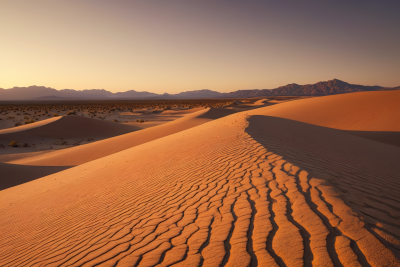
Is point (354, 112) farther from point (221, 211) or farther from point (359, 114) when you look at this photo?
point (221, 211)

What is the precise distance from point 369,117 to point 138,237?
1904cm

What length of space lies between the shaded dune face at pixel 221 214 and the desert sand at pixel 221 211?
17 mm

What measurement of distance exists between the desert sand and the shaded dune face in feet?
0.06

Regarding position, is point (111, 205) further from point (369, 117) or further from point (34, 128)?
point (34, 128)

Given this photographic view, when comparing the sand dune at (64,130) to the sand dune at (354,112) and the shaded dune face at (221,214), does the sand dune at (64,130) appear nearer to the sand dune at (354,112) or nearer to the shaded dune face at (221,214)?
the shaded dune face at (221,214)

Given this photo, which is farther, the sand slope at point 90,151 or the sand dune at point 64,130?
the sand dune at point 64,130

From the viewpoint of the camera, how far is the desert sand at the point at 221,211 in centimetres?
227

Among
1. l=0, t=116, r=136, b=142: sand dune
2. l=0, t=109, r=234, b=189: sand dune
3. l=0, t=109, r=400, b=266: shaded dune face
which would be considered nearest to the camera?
l=0, t=109, r=400, b=266: shaded dune face

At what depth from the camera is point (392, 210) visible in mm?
2920

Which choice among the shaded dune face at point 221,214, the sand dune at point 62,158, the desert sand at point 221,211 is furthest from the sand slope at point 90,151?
the shaded dune face at point 221,214

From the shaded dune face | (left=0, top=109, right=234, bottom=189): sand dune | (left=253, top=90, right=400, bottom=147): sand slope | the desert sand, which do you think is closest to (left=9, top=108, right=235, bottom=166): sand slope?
(left=0, top=109, right=234, bottom=189): sand dune

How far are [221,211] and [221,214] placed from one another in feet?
0.27

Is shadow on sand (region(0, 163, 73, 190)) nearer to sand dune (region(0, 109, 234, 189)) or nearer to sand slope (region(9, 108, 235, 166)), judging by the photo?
sand dune (region(0, 109, 234, 189))

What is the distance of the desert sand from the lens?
227 cm
